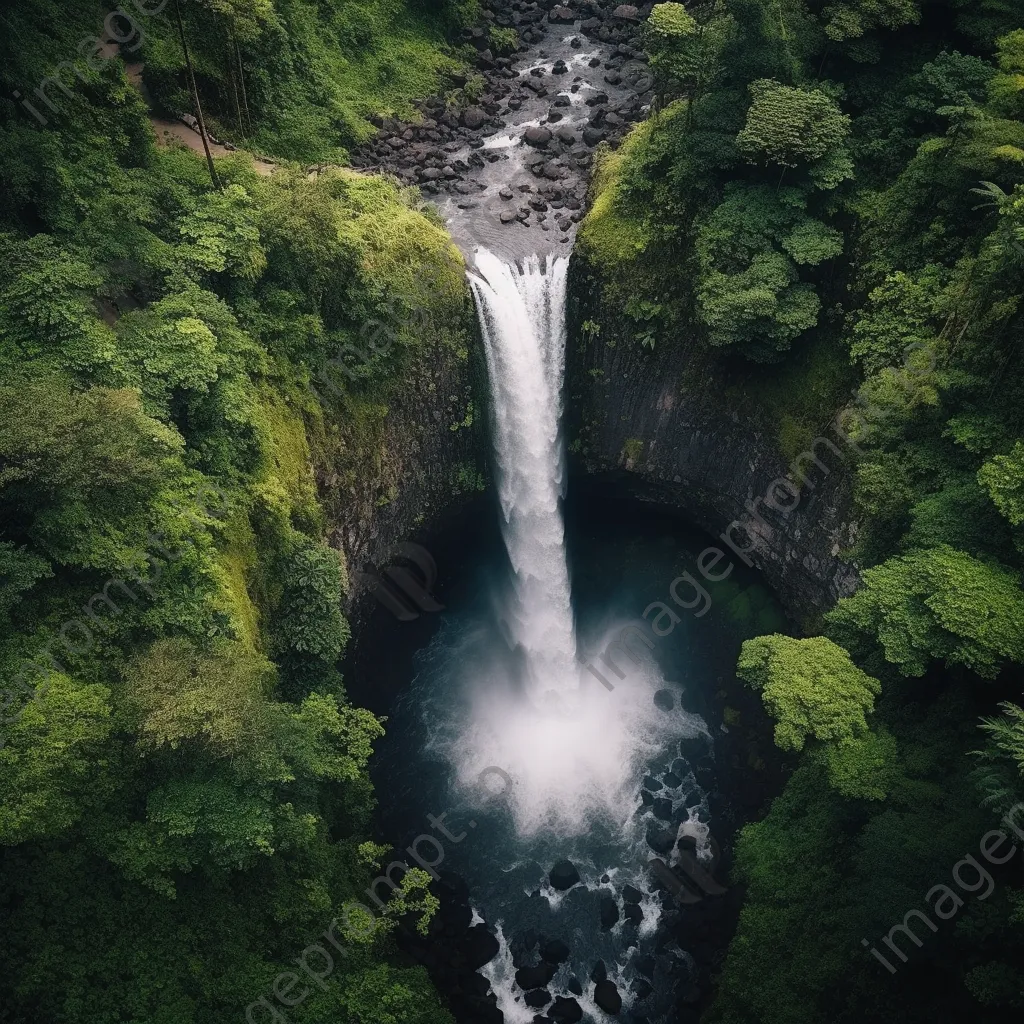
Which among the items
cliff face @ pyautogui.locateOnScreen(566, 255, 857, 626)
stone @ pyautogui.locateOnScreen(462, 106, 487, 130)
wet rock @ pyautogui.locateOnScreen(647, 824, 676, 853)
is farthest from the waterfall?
stone @ pyautogui.locateOnScreen(462, 106, 487, 130)

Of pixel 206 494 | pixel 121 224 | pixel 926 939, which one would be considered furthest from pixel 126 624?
pixel 926 939

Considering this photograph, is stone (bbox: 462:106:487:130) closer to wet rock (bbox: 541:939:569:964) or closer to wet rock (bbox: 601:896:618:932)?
wet rock (bbox: 601:896:618:932)

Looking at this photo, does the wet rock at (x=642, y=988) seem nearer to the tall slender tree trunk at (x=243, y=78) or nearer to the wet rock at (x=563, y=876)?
the wet rock at (x=563, y=876)

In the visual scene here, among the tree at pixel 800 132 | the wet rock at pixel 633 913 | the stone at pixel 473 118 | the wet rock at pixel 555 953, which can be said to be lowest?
the wet rock at pixel 555 953

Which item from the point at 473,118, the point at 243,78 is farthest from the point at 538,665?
the point at 243,78

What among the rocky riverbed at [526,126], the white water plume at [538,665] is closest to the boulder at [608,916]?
the white water plume at [538,665]

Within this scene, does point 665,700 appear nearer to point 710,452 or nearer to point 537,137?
point 710,452
